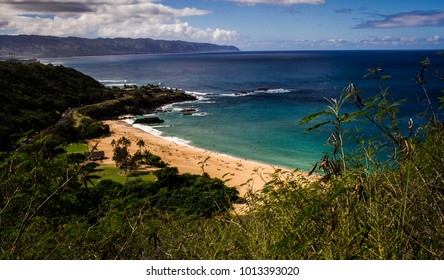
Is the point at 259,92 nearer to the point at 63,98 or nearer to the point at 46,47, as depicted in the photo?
the point at 63,98

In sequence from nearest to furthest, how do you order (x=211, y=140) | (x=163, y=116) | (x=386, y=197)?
(x=386, y=197), (x=211, y=140), (x=163, y=116)

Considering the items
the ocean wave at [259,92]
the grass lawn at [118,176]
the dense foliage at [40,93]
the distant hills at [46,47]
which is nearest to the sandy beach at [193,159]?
the grass lawn at [118,176]

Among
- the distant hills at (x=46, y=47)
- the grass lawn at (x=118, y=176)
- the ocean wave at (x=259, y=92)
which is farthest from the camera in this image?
the ocean wave at (x=259, y=92)

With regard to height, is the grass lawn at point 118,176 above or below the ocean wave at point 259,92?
below

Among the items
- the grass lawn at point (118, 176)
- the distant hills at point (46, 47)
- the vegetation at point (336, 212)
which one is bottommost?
the grass lawn at point (118, 176)

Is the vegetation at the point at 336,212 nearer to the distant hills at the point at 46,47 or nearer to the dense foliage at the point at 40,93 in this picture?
the dense foliage at the point at 40,93

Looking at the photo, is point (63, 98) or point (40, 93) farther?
point (63, 98)

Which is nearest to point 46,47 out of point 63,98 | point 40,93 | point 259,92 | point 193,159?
point 63,98
